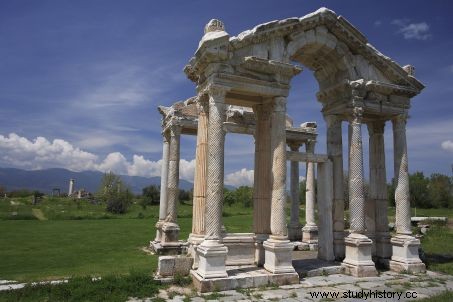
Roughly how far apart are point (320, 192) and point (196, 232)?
5.33 meters

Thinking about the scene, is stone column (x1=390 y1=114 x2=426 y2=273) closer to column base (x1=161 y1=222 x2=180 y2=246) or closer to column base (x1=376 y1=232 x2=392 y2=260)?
column base (x1=376 y1=232 x2=392 y2=260)

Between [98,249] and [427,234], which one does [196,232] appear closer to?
[98,249]

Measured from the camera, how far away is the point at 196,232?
11.8 metres

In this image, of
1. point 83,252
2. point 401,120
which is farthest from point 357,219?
point 83,252

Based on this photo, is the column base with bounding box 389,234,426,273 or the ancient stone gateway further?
the column base with bounding box 389,234,426,273

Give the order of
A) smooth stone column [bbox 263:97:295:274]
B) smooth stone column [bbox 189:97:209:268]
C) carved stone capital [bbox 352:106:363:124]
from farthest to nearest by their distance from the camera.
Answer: carved stone capital [bbox 352:106:363:124] < smooth stone column [bbox 189:97:209:268] < smooth stone column [bbox 263:97:295:274]

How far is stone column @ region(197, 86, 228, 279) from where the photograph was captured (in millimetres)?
10062

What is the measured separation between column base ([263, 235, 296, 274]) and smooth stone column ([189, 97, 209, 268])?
2264mm

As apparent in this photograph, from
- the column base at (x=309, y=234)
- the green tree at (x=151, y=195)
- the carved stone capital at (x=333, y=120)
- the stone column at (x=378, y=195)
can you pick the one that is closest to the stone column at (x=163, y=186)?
the column base at (x=309, y=234)

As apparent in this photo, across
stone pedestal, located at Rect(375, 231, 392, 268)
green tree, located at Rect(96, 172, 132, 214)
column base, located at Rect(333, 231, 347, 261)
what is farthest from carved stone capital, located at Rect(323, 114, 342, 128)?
green tree, located at Rect(96, 172, 132, 214)

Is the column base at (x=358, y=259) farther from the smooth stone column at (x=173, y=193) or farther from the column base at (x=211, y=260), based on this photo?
the smooth stone column at (x=173, y=193)

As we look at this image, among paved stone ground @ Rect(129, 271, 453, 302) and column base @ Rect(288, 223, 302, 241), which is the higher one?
column base @ Rect(288, 223, 302, 241)

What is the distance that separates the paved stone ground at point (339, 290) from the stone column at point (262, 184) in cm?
194

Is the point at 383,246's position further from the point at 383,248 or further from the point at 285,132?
the point at 285,132
